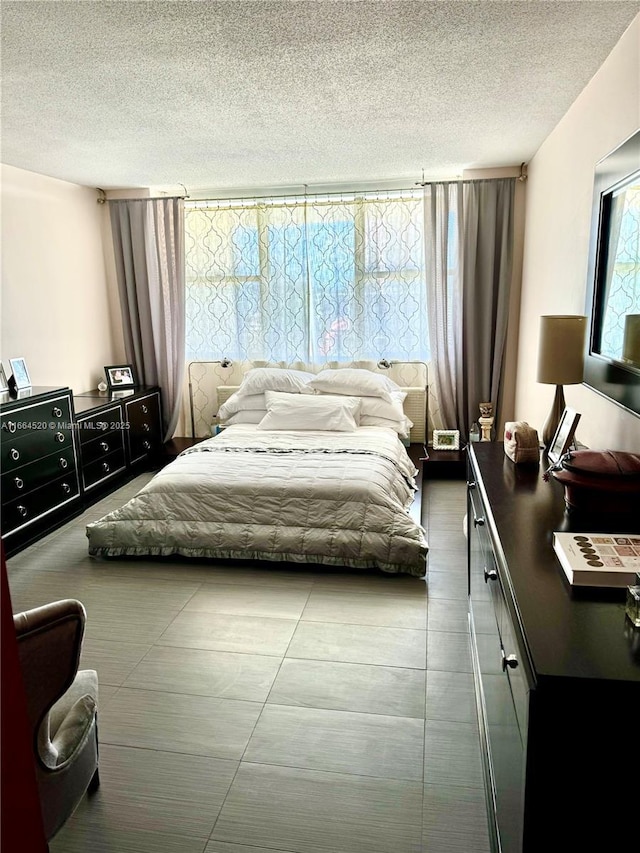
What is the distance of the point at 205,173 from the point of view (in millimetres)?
4699

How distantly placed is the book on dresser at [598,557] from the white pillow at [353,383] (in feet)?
11.1

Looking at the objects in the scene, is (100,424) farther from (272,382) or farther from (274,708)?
(274,708)

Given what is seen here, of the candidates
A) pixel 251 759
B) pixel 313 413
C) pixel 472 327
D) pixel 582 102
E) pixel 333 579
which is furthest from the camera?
pixel 472 327

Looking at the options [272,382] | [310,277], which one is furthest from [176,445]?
[310,277]

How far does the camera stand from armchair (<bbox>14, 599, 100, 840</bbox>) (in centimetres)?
130

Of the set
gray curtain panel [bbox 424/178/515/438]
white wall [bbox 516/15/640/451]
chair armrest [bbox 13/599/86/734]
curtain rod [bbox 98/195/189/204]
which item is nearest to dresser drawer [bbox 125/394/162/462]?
curtain rod [bbox 98/195/189/204]

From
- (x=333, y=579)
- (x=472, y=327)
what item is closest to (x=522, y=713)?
(x=333, y=579)

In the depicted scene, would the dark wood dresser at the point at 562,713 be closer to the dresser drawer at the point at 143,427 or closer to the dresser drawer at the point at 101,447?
the dresser drawer at the point at 101,447

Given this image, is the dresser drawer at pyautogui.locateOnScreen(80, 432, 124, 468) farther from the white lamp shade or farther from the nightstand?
the white lamp shade

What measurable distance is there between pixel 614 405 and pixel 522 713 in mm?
1576

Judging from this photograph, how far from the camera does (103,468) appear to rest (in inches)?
183

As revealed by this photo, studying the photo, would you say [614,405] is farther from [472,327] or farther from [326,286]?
[326,286]

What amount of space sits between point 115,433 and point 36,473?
3.49 feet

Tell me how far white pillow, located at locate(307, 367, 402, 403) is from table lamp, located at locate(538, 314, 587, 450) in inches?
93.2
